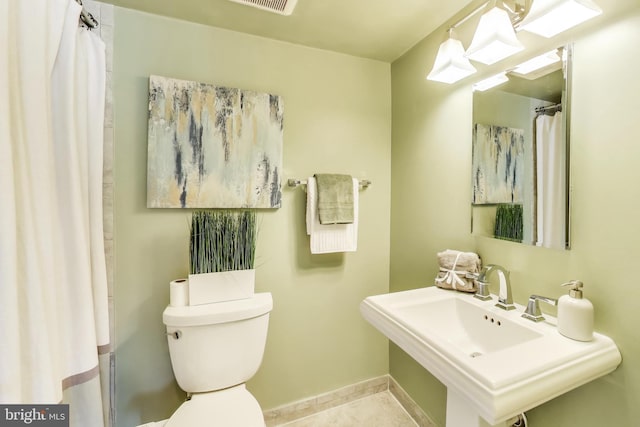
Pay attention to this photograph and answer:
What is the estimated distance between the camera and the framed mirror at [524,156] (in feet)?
3.21

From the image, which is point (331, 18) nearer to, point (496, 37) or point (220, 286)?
point (496, 37)

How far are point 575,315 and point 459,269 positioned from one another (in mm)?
453

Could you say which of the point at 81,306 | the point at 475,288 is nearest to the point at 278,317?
the point at 81,306

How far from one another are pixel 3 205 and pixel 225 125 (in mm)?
970

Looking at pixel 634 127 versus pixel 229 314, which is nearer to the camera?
pixel 634 127

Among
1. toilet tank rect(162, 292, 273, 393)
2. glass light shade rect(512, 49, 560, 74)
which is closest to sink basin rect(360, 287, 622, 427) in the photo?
toilet tank rect(162, 292, 273, 393)

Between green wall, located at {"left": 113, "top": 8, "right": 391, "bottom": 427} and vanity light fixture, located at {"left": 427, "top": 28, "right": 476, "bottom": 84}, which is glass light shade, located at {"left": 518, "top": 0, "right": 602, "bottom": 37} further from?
green wall, located at {"left": 113, "top": 8, "right": 391, "bottom": 427}

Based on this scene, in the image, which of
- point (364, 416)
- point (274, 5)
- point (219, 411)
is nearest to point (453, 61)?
point (274, 5)

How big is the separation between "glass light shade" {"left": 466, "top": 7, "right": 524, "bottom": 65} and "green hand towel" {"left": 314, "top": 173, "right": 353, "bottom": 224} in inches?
34.6

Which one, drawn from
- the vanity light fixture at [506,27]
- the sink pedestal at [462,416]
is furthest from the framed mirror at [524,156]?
the sink pedestal at [462,416]

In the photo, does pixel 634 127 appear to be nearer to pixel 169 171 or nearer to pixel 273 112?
pixel 273 112

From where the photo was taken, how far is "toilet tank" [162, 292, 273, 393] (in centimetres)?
119

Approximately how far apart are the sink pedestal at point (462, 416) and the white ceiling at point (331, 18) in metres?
1.64

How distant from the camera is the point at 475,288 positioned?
125 cm
